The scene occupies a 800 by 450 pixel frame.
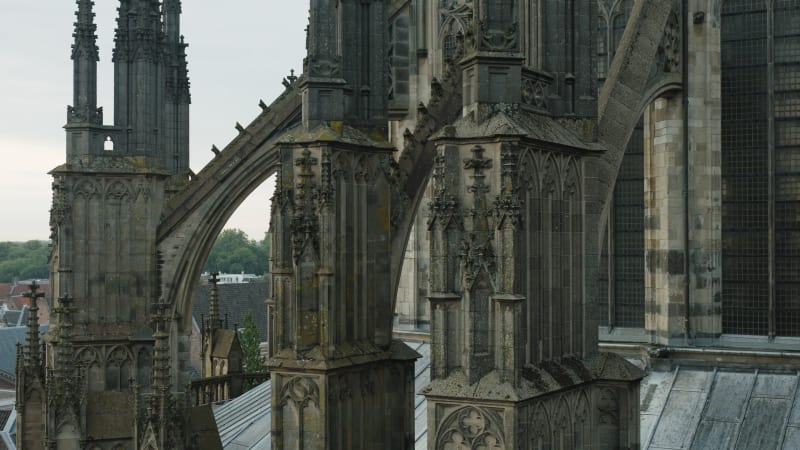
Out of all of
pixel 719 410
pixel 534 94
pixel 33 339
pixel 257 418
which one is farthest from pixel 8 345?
pixel 534 94

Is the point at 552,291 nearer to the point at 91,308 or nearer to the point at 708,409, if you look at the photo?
the point at 708,409

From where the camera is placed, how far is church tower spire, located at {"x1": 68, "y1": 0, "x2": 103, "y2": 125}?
18.0 m

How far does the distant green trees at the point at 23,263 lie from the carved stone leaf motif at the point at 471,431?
127m

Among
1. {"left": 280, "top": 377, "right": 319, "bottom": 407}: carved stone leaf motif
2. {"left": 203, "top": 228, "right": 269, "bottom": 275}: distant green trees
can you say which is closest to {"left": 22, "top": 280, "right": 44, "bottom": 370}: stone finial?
{"left": 280, "top": 377, "right": 319, "bottom": 407}: carved stone leaf motif

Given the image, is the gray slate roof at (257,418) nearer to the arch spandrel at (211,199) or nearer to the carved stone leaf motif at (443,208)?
the arch spandrel at (211,199)

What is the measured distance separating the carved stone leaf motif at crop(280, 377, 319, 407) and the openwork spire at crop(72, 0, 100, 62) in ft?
31.0

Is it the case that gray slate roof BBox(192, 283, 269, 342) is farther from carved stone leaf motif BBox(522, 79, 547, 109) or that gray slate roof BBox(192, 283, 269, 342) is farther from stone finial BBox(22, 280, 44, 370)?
carved stone leaf motif BBox(522, 79, 547, 109)

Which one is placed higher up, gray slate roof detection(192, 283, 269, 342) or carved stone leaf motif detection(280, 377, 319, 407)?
carved stone leaf motif detection(280, 377, 319, 407)

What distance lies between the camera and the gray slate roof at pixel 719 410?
13.5 meters

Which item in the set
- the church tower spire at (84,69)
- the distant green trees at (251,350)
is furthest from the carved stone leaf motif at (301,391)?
the distant green trees at (251,350)

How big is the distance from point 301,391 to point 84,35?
9924 mm

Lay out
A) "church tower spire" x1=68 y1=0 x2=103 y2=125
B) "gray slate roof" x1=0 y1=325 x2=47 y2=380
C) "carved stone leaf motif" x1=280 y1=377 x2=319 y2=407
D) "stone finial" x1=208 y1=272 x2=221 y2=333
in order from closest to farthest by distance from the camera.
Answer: "carved stone leaf motif" x1=280 y1=377 x2=319 y2=407 < "church tower spire" x1=68 y1=0 x2=103 y2=125 < "stone finial" x1=208 y1=272 x2=221 y2=333 < "gray slate roof" x1=0 y1=325 x2=47 y2=380

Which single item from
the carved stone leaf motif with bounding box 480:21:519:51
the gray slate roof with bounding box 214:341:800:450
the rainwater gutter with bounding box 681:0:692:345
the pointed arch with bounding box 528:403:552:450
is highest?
the carved stone leaf motif with bounding box 480:21:519:51

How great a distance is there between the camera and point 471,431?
8.59 meters
